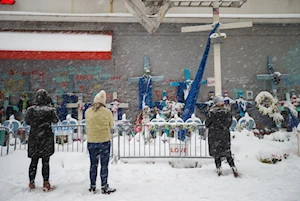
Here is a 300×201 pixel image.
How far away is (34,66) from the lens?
10797 millimetres

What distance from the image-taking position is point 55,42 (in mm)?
9711

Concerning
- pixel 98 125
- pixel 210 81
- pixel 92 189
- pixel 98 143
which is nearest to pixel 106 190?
pixel 92 189

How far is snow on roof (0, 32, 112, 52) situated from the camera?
9.32 m

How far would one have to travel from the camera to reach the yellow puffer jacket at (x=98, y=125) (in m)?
4.55

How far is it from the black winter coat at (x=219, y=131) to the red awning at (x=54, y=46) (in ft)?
17.8

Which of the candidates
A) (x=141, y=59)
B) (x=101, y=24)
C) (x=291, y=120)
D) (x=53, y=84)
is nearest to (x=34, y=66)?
(x=53, y=84)

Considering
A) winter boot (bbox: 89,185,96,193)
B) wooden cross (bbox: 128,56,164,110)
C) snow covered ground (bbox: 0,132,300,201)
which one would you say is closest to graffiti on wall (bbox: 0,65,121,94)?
wooden cross (bbox: 128,56,164,110)

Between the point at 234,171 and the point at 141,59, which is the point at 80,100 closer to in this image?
the point at 141,59

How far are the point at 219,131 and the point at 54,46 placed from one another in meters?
6.98

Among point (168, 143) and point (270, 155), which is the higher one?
point (168, 143)

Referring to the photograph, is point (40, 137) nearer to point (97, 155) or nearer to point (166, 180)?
point (97, 155)

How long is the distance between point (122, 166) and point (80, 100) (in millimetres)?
4933

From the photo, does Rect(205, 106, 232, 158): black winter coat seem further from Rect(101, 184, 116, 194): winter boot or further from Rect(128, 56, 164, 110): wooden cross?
Rect(128, 56, 164, 110): wooden cross

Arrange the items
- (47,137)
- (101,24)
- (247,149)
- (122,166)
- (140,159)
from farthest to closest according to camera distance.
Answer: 1. (101,24)
2. (247,149)
3. (140,159)
4. (122,166)
5. (47,137)
